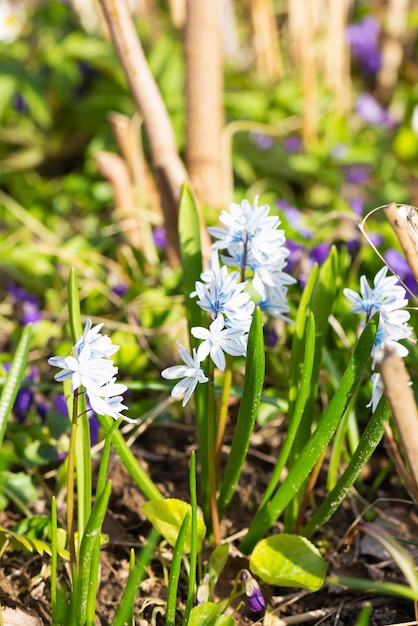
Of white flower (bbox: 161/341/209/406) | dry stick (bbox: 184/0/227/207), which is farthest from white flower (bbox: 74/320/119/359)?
dry stick (bbox: 184/0/227/207)

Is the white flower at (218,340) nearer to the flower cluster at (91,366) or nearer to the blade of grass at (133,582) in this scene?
the flower cluster at (91,366)

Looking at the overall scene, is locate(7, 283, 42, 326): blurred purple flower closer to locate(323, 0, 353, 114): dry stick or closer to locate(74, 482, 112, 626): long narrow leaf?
locate(74, 482, 112, 626): long narrow leaf

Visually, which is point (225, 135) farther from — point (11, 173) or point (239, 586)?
point (239, 586)

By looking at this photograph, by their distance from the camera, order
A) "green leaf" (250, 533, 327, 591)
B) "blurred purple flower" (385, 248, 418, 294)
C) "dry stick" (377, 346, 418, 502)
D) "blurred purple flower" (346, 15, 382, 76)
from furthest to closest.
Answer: "blurred purple flower" (346, 15, 382, 76) < "blurred purple flower" (385, 248, 418, 294) < "green leaf" (250, 533, 327, 591) < "dry stick" (377, 346, 418, 502)

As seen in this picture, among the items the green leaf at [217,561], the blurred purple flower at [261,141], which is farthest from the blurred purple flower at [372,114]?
the green leaf at [217,561]

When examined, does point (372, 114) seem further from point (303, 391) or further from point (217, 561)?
point (217, 561)

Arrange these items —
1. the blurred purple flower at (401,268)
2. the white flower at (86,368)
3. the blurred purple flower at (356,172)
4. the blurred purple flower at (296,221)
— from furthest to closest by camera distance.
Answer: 1. the blurred purple flower at (356,172)
2. the blurred purple flower at (296,221)
3. the blurred purple flower at (401,268)
4. the white flower at (86,368)

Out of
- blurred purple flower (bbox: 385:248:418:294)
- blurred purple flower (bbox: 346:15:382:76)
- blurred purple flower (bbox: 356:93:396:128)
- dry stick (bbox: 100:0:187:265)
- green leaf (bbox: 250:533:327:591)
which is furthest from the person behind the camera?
blurred purple flower (bbox: 346:15:382:76)

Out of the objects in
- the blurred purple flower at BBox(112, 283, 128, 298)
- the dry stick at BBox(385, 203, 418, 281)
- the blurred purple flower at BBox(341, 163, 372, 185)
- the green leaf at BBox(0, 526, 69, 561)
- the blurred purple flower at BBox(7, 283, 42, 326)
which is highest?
the blurred purple flower at BBox(341, 163, 372, 185)
